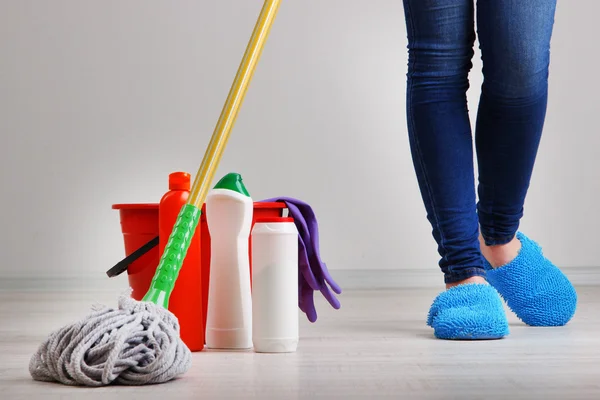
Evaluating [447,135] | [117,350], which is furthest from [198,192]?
[447,135]

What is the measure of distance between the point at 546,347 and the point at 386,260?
1.54m

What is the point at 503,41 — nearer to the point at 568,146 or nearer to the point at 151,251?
the point at 151,251

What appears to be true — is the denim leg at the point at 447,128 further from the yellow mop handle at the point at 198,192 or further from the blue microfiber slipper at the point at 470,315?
the yellow mop handle at the point at 198,192

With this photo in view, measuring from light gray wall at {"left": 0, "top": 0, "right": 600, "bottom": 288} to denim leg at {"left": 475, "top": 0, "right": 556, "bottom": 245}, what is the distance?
4.03ft

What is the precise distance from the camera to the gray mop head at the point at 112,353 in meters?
0.92

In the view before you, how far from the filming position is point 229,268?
124 centimetres

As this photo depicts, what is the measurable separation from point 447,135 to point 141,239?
53 centimetres

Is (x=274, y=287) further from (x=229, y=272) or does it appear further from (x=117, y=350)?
(x=117, y=350)

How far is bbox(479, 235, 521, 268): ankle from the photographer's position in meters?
1.57

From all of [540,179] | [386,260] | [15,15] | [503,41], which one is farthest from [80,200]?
[503,41]

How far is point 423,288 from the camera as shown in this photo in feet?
8.81

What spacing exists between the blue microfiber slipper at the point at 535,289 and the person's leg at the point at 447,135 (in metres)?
0.13

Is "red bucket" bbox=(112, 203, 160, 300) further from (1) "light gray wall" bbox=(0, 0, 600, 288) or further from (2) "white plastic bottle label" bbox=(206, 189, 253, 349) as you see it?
(1) "light gray wall" bbox=(0, 0, 600, 288)

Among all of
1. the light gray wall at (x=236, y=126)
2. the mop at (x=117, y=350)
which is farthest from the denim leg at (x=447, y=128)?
the light gray wall at (x=236, y=126)
